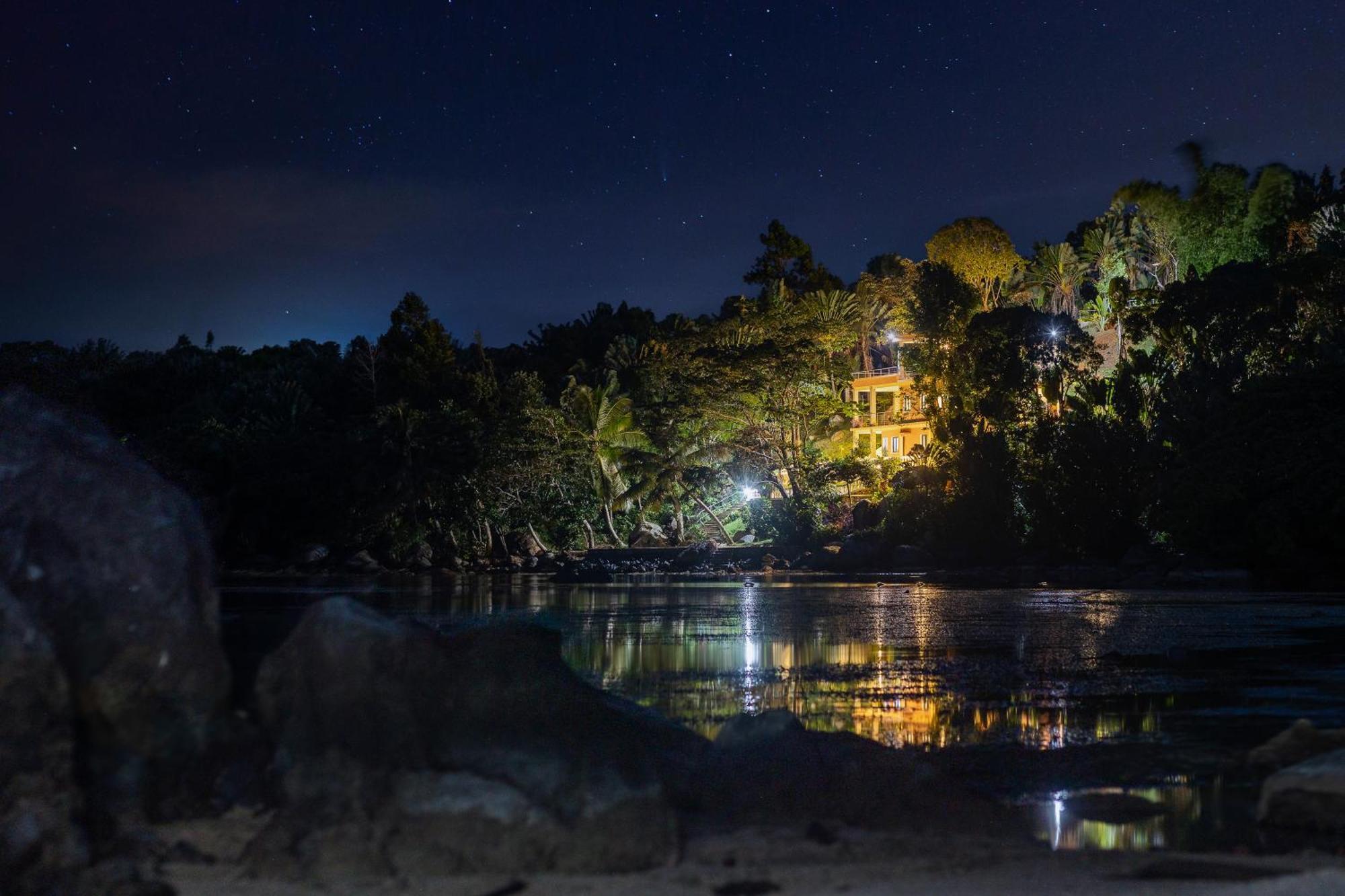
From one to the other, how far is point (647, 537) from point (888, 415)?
15008 mm

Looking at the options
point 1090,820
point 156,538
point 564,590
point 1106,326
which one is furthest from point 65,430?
point 1106,326

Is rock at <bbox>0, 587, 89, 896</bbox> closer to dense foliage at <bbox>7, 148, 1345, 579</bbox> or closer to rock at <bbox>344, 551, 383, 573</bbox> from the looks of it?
dense foliage at <bbox>7, 148, 1345, 579</bbox>

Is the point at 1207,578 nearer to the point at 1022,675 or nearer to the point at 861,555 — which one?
the point at 861,555

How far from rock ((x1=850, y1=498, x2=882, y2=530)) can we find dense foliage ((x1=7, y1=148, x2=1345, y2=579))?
3.02 ft

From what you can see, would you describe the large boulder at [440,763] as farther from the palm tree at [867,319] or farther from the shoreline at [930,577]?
the palm tree at [867,319]

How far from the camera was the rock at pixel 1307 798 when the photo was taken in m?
5.58

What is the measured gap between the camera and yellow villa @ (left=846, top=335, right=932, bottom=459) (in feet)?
186

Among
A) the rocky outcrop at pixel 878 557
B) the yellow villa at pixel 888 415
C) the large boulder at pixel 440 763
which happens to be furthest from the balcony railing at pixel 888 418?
the large boulder at pixel 440 763

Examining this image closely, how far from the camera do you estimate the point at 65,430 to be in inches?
246

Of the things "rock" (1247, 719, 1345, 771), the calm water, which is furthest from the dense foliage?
"rock" (1247, 719, 1345, 771)

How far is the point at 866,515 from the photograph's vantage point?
156 feet

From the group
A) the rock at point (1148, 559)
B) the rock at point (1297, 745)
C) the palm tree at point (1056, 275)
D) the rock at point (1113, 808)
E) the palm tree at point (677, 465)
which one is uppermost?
the palm tree at point (1056, 275)

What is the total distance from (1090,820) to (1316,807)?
104cm

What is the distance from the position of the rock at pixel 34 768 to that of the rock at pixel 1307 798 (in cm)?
544
